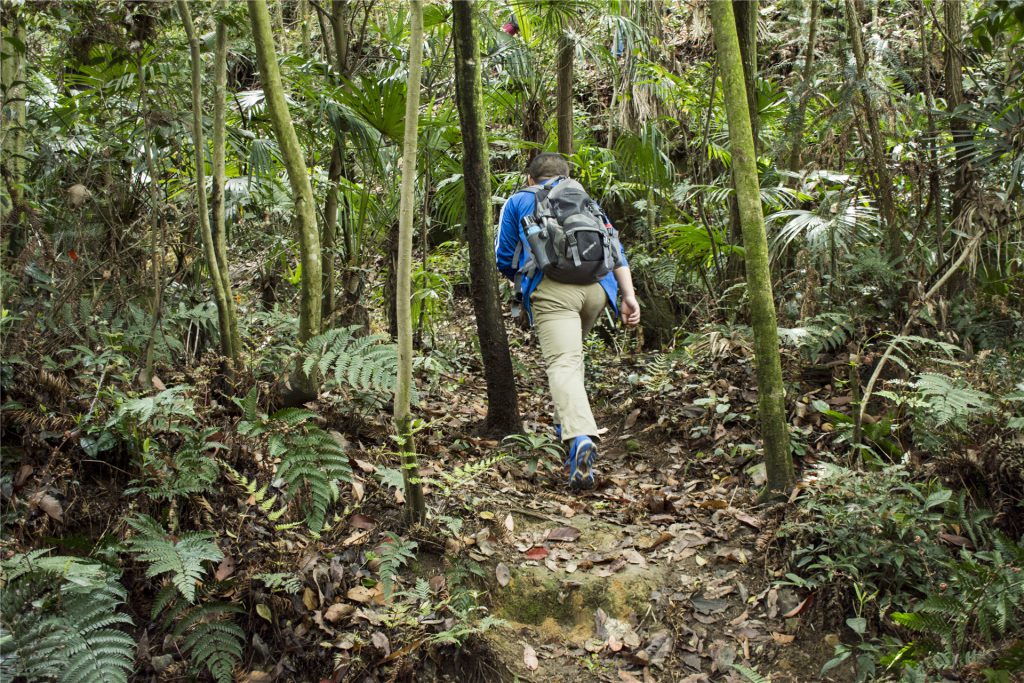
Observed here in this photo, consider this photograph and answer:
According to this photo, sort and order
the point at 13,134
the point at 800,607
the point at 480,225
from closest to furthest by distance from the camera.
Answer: the point at 800,607
the point at 13,134
the point at 480,225

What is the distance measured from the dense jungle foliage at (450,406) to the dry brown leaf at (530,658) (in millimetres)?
17

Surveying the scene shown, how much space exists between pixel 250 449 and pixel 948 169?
528 centimetres

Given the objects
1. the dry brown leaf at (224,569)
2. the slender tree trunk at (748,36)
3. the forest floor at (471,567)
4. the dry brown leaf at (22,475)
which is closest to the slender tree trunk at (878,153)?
the slender tree trunk at (748,36)

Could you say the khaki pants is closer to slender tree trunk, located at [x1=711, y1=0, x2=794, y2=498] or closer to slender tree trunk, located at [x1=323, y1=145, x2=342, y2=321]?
slender tree trunk, located at [x1=711, y1=0, x2=794, y2=498]

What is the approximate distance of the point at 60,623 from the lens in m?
3.15

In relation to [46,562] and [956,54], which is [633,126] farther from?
[46,562]

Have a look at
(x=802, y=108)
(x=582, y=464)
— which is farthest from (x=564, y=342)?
(x=802, y=108)

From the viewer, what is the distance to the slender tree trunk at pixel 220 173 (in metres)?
4.67

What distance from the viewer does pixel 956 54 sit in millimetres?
5660

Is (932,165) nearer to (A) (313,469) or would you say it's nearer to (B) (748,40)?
(B) (748,40)

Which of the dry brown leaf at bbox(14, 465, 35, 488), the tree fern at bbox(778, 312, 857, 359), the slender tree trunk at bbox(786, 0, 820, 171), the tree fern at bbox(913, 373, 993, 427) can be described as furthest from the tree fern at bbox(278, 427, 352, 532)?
the slender tree trunk at bbox(786, 0, 820, 171)

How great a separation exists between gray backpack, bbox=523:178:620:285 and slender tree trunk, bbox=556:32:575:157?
1945mm

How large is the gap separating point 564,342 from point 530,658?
7.15 ft

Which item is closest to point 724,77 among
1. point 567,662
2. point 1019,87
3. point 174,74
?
point 1019,87
